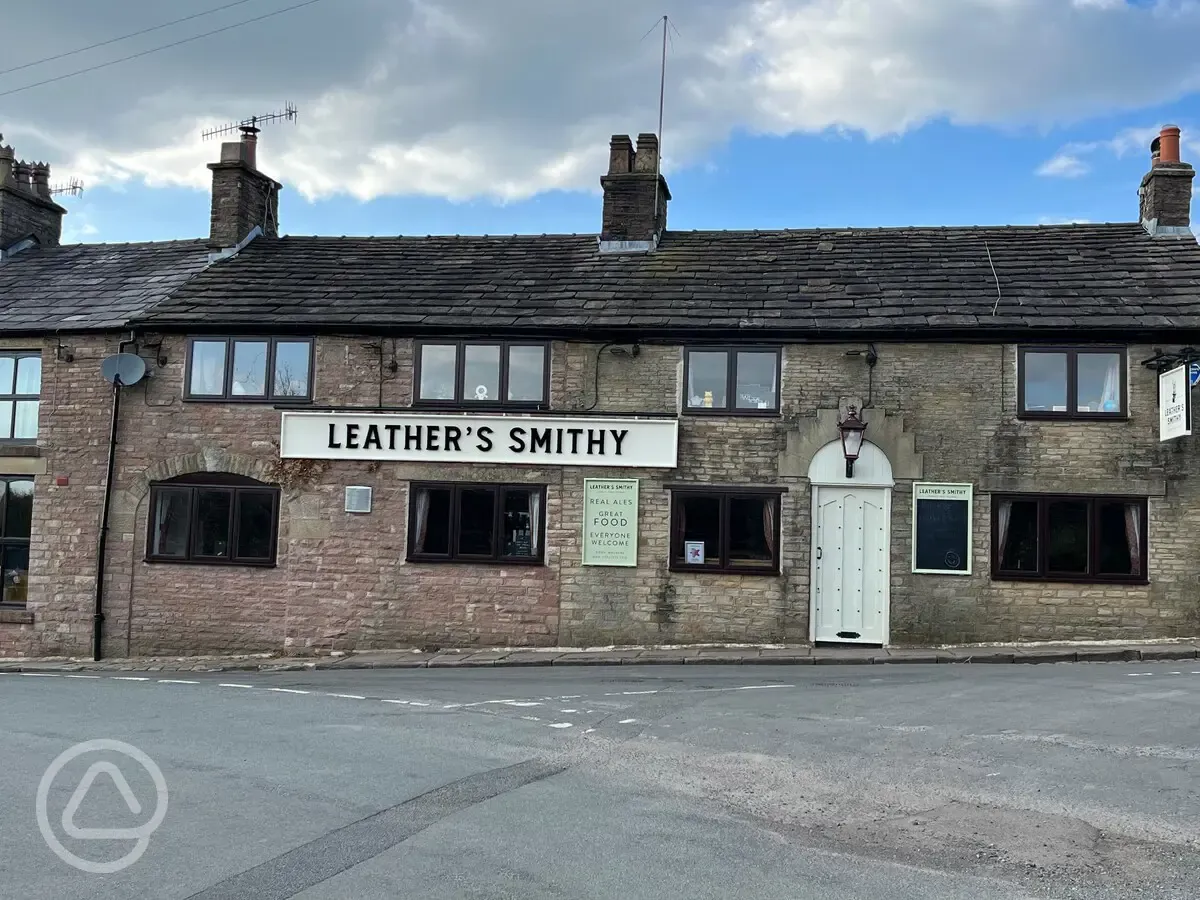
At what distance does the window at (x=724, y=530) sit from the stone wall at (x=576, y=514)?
0.17 metres

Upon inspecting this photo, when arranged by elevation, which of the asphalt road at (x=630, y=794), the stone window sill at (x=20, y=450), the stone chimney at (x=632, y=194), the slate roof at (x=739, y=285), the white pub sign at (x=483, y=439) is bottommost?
the asphalt road at (x=630, y=794)

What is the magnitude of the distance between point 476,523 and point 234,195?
8424 millimetres

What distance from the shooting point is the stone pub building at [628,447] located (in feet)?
47.9

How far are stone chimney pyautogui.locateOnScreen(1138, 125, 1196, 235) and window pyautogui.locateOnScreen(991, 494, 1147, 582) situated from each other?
5355mm

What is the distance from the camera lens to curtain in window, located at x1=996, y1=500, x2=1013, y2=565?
14.6 meters

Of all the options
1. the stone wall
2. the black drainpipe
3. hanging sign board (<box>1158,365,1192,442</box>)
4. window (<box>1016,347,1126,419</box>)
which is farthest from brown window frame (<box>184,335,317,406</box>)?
hanging sign board (<box>1158,365,1192,442</box>)

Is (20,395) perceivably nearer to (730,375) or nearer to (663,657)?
(663,657)

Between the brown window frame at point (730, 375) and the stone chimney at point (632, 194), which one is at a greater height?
the stone chimney at point (632, 194)

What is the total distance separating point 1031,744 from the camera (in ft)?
27.0

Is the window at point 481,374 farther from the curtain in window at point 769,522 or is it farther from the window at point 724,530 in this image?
the curtain in window at point 769,522

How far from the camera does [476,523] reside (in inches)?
625

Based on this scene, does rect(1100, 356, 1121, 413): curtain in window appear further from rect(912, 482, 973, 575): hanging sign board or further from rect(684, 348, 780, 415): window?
rect(684, 348, 780, 415): window

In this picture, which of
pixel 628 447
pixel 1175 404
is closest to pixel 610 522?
pixel 628 447

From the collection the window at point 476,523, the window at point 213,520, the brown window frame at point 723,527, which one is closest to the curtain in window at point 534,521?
the window at point 476,523
